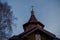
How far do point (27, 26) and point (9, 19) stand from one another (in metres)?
6.26

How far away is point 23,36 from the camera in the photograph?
23.6 meters

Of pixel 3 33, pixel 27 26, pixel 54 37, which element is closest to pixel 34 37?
pixel 54 37

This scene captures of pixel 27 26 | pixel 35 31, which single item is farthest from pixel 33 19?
Result: pixel 35 31

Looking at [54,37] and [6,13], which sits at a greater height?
[6,13]

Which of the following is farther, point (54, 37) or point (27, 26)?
point (27, 26)

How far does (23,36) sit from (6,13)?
155 inches

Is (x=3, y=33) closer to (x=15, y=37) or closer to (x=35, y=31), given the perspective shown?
(x=15, y=37)

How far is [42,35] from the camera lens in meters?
24.4

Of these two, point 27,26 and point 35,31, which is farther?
point 27,26

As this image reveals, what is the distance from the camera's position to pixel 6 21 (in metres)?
24.4

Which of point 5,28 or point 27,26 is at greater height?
point 5,28

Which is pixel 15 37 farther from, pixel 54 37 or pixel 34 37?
pixel 54 37

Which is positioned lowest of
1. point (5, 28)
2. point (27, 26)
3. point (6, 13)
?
point (27, 26)

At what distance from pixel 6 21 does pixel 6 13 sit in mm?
1092
